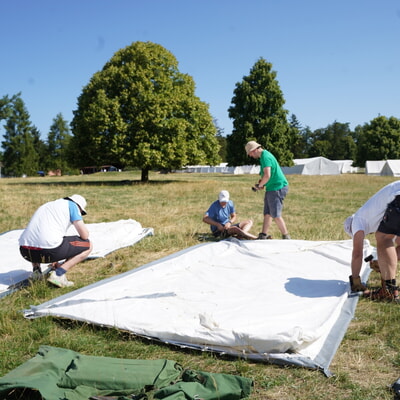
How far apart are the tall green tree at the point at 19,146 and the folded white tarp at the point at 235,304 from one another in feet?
218

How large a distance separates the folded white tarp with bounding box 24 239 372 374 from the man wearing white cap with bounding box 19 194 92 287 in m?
0.70

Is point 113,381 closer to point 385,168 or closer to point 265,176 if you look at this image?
point 265,176

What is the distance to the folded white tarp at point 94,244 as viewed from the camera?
559 centimetres

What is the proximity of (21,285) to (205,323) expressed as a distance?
8.97 feet

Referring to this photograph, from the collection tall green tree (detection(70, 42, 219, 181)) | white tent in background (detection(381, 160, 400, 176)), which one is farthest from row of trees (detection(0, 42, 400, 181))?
white tent in background (detection(381, 160, 400, 176))

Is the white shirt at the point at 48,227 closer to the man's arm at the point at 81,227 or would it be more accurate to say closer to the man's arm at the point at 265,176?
the man's arm at the point at 81,227

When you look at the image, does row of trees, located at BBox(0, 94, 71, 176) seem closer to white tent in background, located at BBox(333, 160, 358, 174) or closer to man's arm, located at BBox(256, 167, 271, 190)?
white tent in background, located at BBox(333, 160, 358, 174)

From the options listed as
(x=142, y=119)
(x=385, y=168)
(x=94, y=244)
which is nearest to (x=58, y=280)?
(x=94, y=244)

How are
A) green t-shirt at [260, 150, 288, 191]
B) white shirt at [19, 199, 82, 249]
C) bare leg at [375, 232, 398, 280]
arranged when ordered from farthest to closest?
green t-shirt at [260, 150, 288, 191] < white shirt at [19, 199, 82, 249] < bare leg at [375, 232, 398, 280]

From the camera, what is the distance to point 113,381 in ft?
8.90

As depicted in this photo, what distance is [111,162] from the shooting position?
25.7m

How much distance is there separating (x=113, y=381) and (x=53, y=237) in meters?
2.76

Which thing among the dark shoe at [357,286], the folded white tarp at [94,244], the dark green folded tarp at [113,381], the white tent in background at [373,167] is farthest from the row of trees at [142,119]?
the white tent in background at [373,167]

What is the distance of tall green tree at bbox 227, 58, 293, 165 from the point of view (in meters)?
45.8
